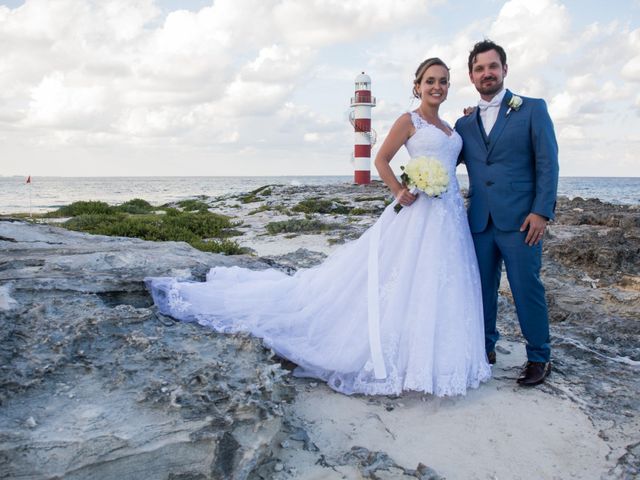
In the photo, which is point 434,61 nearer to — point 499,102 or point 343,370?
point 499,102

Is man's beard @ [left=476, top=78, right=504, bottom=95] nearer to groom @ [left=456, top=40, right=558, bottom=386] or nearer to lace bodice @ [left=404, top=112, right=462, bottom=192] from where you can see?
groom @ [left=456, top=40, right=558, bottom=386]

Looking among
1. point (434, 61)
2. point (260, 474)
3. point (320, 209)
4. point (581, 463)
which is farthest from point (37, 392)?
point (320, 209)

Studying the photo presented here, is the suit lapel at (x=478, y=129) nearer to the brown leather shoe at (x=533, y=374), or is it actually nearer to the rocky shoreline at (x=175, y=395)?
the brown leather shoe at (x=533, y=374)

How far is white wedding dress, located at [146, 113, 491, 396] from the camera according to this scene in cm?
371

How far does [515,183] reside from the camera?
3.92m

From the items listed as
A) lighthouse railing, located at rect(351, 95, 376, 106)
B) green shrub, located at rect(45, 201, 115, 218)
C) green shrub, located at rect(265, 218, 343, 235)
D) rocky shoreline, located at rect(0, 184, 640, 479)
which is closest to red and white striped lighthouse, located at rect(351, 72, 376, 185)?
lighthouse railing, located at rect(351, 95, 376, 106)

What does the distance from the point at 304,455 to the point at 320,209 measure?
1288cm

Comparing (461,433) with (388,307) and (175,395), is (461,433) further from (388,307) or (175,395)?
(175,395)

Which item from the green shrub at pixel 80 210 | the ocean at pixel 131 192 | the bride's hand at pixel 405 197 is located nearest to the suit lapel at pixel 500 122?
the bride's hand at pixel 405 197

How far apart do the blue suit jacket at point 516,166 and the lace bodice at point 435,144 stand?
7.5 inches

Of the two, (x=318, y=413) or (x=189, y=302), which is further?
(x=189, y=302)

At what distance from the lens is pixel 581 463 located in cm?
297

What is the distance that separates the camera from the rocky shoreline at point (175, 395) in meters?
2.47

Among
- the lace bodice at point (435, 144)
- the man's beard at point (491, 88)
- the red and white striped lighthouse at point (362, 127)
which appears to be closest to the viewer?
the man's beard at point (491, 88)
